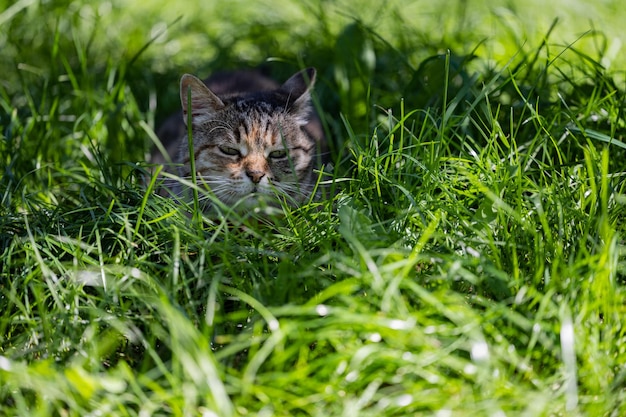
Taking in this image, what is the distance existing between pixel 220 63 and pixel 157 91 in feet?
1.42

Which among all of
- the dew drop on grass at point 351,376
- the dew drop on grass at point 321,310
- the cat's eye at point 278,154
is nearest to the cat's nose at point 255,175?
the cat's eye at point 278,154

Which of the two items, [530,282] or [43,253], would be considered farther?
[43,253]

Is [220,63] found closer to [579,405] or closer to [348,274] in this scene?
[348,274]

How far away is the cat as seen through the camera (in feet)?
9.72

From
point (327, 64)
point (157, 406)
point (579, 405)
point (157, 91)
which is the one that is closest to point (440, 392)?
point (579, 405)

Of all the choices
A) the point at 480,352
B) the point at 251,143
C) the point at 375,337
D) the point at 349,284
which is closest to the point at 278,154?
the point at 251,143

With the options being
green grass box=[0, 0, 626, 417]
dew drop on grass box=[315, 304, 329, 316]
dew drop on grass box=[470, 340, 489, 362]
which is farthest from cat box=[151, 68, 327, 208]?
dew drop on grass box=[470, 340, 489, 362]

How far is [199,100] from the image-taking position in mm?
3133

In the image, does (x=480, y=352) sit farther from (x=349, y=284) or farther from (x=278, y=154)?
(x=278, y=154)

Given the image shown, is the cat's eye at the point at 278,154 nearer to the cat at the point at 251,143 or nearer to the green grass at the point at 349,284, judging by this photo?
the cat at the point at 251,143

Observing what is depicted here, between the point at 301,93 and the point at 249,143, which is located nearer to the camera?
the point at 249,143

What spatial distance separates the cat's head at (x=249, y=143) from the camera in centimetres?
296

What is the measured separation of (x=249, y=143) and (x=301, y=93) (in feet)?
1.34

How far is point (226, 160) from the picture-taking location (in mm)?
3064
